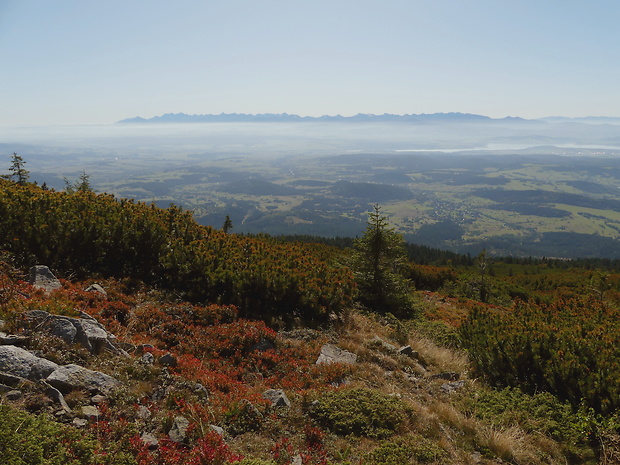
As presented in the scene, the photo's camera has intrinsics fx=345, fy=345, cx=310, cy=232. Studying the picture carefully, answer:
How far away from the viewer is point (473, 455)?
593 cm

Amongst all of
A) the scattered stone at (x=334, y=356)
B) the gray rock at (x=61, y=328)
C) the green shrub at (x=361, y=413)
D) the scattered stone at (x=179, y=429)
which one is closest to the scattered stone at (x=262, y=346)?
the scattered stone at (x=334, y=356)

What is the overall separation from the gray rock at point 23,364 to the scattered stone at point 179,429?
214 centimetres

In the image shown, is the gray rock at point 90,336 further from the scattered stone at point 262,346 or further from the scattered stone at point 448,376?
the scattered stone at point 448,376

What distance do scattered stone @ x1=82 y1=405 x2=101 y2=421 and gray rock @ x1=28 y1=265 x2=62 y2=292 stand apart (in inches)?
216

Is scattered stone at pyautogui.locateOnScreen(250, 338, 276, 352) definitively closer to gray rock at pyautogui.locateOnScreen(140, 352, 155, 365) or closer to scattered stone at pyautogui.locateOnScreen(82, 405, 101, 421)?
gray rock at pyautogui.locateOnScreen(140, 352, 155, 365)

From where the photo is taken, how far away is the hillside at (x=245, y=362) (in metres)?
5.13

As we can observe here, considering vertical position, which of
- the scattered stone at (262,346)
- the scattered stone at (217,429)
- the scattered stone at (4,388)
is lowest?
the scattered stone at (262,346)

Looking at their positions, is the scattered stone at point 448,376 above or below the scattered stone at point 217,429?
below

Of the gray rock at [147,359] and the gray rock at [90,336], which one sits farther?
the gray rock at [147,359]

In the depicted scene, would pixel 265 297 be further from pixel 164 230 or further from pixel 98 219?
pixel 98 219

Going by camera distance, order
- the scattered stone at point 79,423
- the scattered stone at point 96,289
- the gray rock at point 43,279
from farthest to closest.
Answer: the scattered stone at point 96,289 < the gray rock at point 43,279 < the scattered stone at point 79,423

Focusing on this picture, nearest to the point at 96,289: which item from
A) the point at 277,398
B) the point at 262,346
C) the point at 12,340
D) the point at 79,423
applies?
the point at 12,340

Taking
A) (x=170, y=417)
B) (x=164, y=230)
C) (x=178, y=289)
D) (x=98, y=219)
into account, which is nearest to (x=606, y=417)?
(x=170, y=417)

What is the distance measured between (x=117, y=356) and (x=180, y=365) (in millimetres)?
1232
